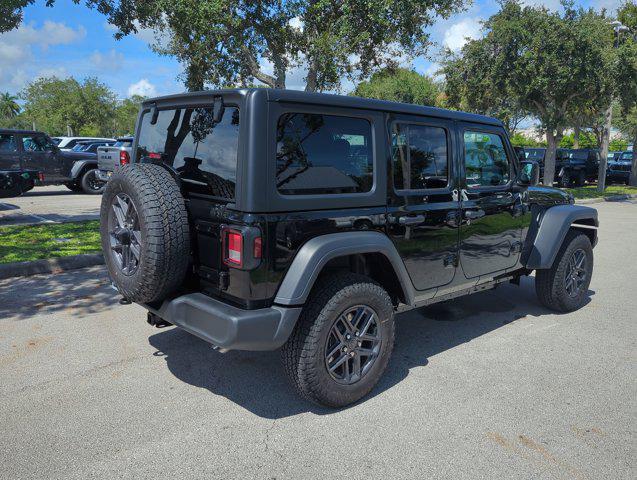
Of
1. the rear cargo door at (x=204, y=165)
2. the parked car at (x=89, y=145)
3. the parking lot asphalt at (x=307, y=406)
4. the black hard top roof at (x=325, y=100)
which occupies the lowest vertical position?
the parking lot asphalt at (x=307, y=406)

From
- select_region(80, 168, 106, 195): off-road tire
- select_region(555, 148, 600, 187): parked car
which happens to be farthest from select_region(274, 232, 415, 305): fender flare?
select_region(555, 148, 600, 187): parked car

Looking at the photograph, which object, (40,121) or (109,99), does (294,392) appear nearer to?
(109,99)

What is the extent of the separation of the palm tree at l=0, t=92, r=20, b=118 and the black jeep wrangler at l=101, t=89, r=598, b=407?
88.5 meters

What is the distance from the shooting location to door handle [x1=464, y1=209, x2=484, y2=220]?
4.13m

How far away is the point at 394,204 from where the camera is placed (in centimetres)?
357

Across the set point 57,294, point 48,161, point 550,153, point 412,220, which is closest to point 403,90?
point 550,153

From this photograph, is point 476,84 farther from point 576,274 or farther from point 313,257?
point 313,257

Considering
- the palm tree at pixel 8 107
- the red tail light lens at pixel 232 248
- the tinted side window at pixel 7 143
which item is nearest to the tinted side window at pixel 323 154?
the red tail light lens at pixel 232 248

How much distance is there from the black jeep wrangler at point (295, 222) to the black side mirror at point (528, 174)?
0.96 m

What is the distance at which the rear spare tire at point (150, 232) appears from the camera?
2982 mm

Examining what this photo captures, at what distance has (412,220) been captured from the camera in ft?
12.1

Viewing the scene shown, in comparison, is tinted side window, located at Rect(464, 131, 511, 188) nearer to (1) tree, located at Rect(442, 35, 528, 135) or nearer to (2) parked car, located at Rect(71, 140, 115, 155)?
(1) tree, located at Rect(442, 35, 528, 135)

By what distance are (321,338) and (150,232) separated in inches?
46.9

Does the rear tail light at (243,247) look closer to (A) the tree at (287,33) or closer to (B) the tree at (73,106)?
(A) the tree at (287,33)
